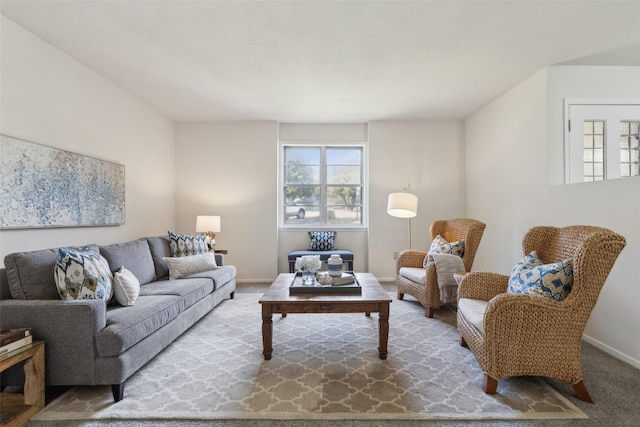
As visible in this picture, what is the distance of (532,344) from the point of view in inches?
73.7

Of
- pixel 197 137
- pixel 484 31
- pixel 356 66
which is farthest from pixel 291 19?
pixel 197 137

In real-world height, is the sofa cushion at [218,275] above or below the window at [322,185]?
below

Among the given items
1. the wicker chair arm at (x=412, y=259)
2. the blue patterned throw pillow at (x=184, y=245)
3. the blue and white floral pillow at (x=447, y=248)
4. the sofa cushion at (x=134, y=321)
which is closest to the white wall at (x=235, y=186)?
the blue patterned throw pillow at (x=184, y=245)

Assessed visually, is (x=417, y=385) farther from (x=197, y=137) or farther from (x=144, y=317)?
(x=197, y=137)

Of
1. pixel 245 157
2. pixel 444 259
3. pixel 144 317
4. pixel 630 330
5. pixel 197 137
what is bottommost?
pixel 630 330

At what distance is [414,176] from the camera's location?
16.8 feet

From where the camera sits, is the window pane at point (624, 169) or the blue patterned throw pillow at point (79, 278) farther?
the window pane at point (624, 169)

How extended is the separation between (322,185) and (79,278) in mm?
3869

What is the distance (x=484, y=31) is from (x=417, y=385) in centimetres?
280

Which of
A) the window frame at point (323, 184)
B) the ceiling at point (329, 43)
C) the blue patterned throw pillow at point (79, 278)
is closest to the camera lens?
the blue patterned throw pillow at point (79, 278)

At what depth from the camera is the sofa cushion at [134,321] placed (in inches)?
74.4

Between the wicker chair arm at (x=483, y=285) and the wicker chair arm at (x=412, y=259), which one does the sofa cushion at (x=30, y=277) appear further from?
the wicker chair arm at (x=412, y=259)

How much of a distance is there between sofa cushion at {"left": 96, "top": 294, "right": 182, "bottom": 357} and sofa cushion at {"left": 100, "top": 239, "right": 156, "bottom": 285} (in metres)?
0.48

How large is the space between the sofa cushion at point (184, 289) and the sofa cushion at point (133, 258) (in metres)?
0.12
